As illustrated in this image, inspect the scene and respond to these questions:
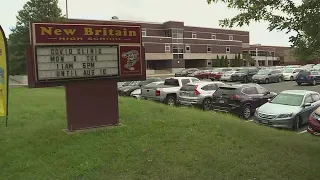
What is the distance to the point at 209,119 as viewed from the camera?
37.7 ft

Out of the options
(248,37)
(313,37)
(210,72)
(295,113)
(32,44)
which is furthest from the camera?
(248,37)

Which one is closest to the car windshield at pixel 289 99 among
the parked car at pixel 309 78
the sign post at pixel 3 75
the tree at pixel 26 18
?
the sign post at pixel 3 75

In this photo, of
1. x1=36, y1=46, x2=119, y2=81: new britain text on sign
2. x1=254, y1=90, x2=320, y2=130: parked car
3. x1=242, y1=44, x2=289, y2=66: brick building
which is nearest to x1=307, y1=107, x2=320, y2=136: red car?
x1=254, y1=90, x2=320, y2=130: parked car

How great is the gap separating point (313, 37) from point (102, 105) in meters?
6.02

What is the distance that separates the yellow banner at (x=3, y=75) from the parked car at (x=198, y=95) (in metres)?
10.6

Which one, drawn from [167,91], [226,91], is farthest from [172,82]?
[226,91]

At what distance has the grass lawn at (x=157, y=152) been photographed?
21.8ft

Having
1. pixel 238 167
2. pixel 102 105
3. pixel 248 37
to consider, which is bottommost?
pixel 238 167

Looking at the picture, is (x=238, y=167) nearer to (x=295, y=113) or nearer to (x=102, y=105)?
(x=102, y=105)

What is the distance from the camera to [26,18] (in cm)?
4312

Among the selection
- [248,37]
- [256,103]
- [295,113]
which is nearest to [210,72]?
[256,103]

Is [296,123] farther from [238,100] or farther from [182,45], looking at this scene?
[182,45]

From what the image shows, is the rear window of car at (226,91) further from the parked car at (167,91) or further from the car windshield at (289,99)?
the parked car at (167,91)

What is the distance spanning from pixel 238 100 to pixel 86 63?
27.3 feet
